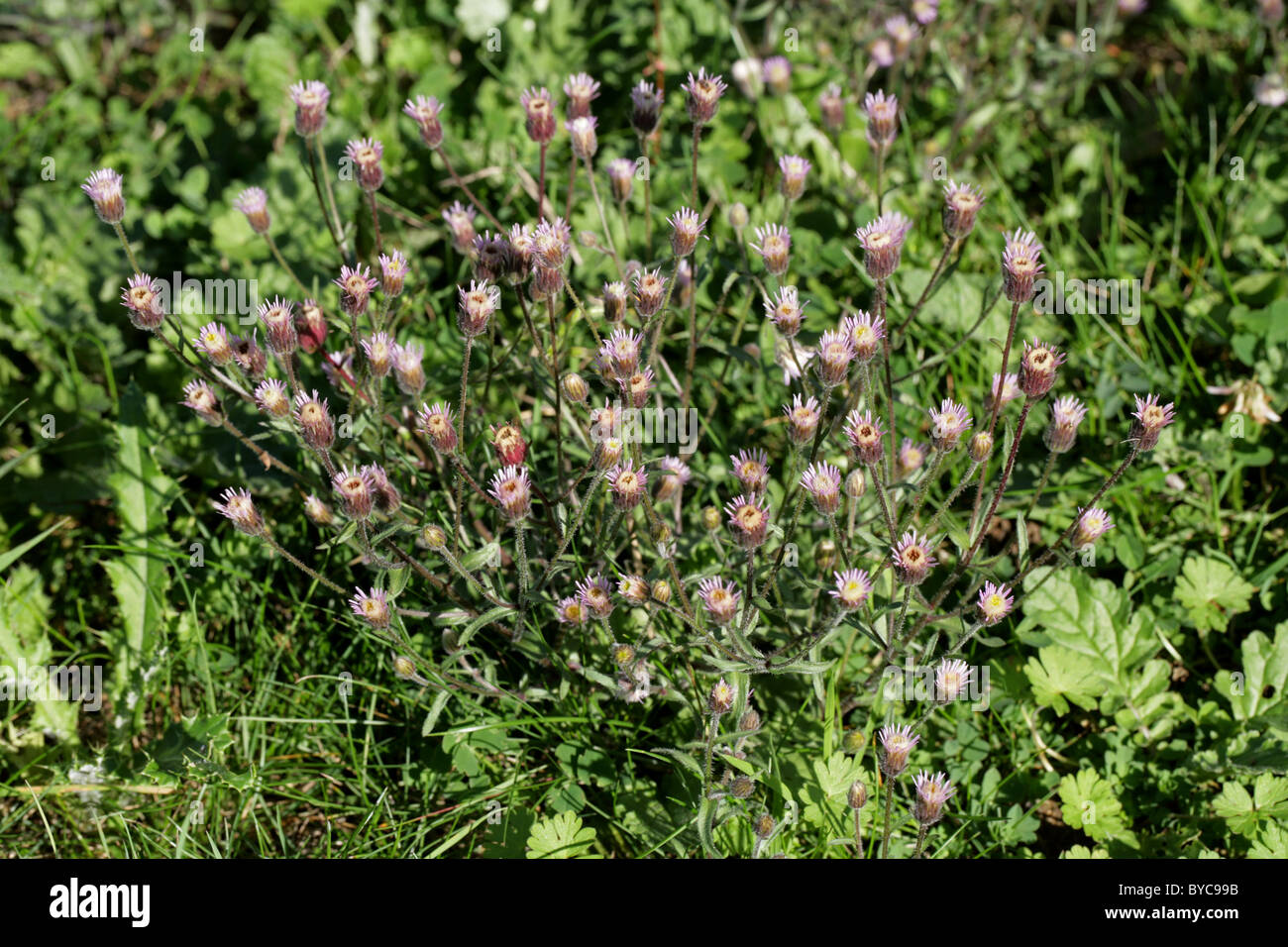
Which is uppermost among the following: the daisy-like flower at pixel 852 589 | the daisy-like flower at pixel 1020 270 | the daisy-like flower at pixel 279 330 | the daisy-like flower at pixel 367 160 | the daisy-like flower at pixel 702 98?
the daisy-like flower at pixel 702 98

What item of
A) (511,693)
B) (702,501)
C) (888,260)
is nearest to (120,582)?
(511,693)

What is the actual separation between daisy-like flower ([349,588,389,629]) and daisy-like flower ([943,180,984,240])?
144 cm

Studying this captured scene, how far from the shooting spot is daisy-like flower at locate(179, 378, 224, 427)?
97.7 inches

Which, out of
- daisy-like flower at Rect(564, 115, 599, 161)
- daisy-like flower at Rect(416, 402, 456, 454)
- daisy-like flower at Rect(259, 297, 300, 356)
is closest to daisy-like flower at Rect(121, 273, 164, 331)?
daisy-like flower at Rect(259, 297, 300, 356)

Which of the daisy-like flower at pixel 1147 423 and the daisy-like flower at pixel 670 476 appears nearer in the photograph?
the daisy-like flower at pixel 1147 423

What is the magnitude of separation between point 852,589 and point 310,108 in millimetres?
1723

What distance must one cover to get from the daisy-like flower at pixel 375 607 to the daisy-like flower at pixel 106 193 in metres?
1.10

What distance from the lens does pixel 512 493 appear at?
2.22 meters

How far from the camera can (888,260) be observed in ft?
7.84

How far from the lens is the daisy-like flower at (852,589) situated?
87.7 inches

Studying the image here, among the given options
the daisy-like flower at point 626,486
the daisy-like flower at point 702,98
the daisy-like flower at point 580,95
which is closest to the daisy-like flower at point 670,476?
the daisy-like flower at point 626,486

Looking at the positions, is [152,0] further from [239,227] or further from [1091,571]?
[1091,571]

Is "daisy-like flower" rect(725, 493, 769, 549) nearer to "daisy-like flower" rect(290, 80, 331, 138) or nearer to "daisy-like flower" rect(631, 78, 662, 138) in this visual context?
"daisy-like flower" rect(631, 78, 662, 138)

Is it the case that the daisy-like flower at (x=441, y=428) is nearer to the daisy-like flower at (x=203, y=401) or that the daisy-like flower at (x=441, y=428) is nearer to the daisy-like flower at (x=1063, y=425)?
the daisy-like flower at (x=203, y=401)
